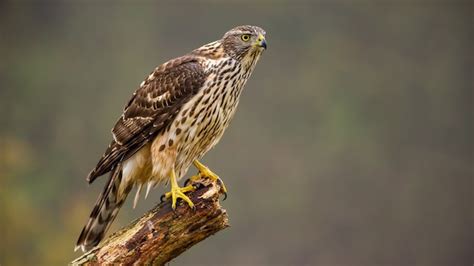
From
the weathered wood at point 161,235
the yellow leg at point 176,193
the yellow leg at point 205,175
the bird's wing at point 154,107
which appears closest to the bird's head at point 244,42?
the bird's wing at point 154,107

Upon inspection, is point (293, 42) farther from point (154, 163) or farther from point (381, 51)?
point (154, 163)

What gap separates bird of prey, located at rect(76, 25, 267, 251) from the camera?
4.66 meters

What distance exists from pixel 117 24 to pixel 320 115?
4011 millimetres

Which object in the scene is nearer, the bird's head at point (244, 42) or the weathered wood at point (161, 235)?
the weathered wood at point (161, 235)

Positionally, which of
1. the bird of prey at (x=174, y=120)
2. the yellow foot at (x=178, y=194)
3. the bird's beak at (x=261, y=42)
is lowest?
the yellow foot at (x=178, y=194)

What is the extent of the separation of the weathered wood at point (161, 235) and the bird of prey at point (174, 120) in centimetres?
39

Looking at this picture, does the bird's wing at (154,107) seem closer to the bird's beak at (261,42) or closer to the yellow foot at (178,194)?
the bird's beak at (261,42)

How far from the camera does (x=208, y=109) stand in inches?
183

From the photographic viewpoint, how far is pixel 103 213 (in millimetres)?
4855

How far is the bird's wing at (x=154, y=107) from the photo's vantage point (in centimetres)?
470

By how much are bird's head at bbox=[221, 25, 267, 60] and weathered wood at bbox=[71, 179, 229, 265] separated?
1100mm

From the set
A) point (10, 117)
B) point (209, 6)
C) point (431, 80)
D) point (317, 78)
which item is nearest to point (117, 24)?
point (209, 6)

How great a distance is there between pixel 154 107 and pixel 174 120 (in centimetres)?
20

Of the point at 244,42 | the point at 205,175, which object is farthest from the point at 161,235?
the point at 244,42
